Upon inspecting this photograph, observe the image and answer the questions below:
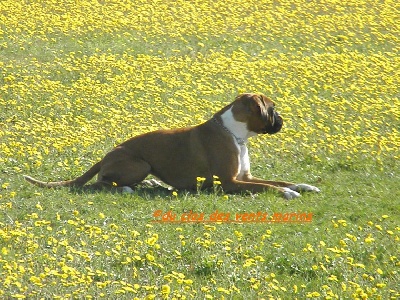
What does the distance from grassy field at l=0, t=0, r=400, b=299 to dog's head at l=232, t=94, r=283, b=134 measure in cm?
74

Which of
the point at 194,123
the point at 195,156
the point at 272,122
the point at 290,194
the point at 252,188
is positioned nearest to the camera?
the point at 290,194

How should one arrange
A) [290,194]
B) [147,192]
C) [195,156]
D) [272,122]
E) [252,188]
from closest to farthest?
[290,194], [252,188], [147,192], [195,156], [272,122]

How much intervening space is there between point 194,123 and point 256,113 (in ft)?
8.60

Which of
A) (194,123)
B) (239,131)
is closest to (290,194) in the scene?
(239,131)

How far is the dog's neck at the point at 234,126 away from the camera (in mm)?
9648

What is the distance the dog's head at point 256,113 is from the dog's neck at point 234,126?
0.04m

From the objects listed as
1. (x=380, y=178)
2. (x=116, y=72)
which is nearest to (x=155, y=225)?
(x=380, y=178)

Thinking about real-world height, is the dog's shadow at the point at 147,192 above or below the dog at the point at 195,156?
below

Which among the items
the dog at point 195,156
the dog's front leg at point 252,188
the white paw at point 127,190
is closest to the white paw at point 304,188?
the dog at point 195,156

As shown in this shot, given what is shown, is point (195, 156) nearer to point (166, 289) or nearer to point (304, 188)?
point (304, 188)

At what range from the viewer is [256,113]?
380 inches

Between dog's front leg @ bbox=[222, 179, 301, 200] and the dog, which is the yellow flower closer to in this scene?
dog's front leg @ bbox=[222, 179, 301, 200]

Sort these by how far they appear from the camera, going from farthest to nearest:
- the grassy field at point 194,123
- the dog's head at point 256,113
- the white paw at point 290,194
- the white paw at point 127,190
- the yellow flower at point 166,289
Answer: the dog's head at point 256,113 → the white paw at point 127,190 → the white paw at point 290,194 → the grassy field at point 194,123 → the yellow flower at point 166,289

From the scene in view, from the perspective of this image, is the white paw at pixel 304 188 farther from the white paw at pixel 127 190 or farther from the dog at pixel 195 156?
the white paw at pixel 127 190
